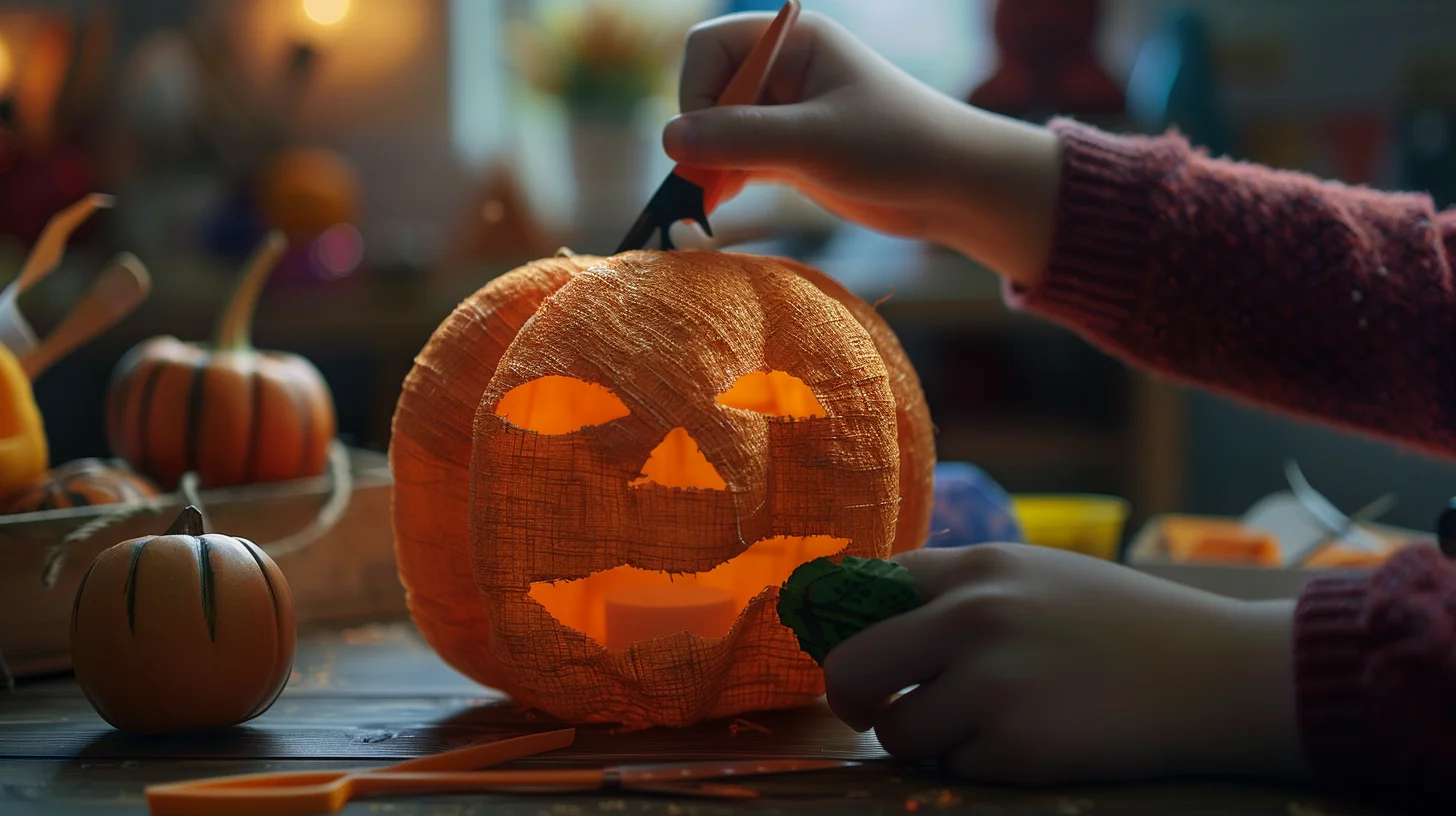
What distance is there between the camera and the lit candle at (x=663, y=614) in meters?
0.60

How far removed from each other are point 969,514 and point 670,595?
303 mm

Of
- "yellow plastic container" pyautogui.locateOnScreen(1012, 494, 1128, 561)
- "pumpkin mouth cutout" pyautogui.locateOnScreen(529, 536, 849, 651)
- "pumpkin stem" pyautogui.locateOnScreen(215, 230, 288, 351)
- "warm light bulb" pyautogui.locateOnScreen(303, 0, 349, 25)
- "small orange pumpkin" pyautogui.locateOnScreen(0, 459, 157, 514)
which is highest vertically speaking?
"warm light bulb" pyautogui.locateOnScreen(303, 0, 349, 25)

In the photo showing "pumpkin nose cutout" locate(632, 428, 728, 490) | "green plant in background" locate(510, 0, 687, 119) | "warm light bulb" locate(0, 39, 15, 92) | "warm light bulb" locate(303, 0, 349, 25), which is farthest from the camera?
"warm light bulb" locate(303, 0, 349, 25)

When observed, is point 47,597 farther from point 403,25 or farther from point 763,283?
point 403,25

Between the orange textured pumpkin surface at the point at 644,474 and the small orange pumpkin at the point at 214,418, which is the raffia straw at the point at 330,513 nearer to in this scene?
the small orange pumpkin at the point at 214,418

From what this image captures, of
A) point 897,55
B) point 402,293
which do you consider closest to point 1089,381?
point 897,55

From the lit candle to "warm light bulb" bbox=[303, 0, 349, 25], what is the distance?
200cm

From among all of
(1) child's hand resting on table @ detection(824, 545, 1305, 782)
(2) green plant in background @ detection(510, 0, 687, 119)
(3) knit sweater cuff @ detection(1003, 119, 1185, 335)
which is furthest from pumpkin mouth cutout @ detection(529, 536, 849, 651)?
(2) green plant in background @ detection(510, 0, 687, 119)

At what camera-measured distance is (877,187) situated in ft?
2.64

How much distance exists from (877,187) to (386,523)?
46 cm

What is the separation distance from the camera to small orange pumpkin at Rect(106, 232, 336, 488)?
89 centimetres

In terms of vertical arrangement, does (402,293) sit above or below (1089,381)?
above

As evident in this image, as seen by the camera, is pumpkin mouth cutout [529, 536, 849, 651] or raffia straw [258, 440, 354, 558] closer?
pumpkin mouth cutout [529, 536, 849, 651]

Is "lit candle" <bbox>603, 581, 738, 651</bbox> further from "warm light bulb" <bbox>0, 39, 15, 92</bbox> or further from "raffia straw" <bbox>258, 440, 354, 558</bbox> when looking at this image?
"warm light bulb" <bbox>0, 39, 15, 92</bbox>
